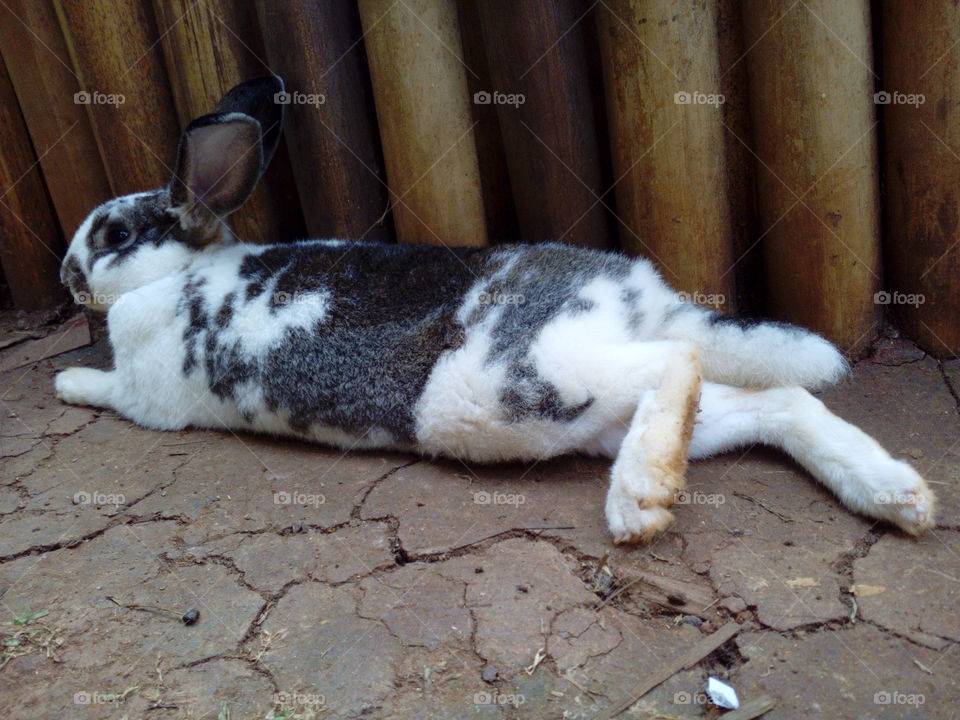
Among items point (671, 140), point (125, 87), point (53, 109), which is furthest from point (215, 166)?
point (671, 140)

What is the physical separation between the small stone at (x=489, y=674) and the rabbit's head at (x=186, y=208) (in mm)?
1824

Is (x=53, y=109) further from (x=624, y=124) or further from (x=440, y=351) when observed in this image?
(x=624, y=124)

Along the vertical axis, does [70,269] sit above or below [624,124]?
below

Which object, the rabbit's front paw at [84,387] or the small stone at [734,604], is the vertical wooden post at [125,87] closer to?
the rabbit's front paw at [84,387]

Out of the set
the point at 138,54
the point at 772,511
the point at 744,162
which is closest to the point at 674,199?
the point at 744,162

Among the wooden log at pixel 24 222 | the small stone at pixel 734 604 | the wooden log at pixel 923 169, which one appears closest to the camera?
the small stone at pixel 734 604

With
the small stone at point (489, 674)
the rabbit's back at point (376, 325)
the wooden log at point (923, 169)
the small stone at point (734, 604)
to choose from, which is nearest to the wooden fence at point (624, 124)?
the wooden log at point (923, 169)

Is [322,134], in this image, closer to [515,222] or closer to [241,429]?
[515,222]

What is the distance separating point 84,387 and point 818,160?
2.60 metres

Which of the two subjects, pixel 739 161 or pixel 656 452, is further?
pixel 739 161

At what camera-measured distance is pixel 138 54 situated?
318 centimetres

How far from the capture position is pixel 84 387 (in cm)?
316

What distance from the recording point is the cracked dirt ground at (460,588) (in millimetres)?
1737

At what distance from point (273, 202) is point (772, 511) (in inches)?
83.2
